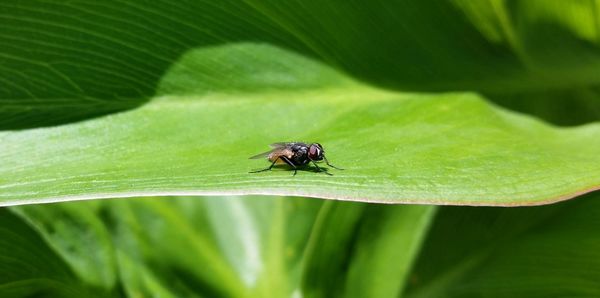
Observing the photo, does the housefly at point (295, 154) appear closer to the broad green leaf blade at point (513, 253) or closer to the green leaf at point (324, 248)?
the green leaf at point (324, 248)

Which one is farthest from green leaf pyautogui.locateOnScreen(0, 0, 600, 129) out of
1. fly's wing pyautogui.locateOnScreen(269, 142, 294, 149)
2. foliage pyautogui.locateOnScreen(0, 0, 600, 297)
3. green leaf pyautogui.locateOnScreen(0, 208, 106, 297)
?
green leaf pyautogui.locateOnScreen(0, 208, 106, 297)

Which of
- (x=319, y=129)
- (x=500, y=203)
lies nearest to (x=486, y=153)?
(x=500, y=203)

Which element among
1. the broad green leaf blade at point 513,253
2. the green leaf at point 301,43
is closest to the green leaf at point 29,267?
the green leaf at point 301,43

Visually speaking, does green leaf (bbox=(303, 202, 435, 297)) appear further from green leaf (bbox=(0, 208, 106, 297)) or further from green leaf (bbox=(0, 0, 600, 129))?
green leaf (bbox=(0, 208, 106, 297))

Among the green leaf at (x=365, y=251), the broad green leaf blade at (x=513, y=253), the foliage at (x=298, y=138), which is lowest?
the broad green leaf blade at (x=513, y=253)

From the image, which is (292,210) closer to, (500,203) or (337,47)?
(337,47)
